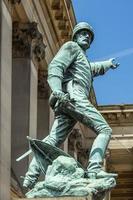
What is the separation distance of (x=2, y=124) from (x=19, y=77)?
6.98 m

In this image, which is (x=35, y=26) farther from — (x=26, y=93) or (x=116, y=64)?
(x=116, y=64)

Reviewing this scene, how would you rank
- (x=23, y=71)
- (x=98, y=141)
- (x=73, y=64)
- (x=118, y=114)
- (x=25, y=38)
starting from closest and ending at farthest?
(x=98, y=141) < (x=73, y=64) < (x=23, y=71) < (x=25, y=38) < (x=118, y=114)

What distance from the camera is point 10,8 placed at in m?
30.4

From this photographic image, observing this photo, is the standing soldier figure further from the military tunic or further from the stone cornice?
the stone cornice

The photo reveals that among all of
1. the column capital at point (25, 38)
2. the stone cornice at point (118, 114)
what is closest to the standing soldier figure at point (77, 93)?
the column capital at point (25, 38)

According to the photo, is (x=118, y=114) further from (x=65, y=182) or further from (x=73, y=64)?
(x=65, y=182)

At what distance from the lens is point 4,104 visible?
91.0 ft

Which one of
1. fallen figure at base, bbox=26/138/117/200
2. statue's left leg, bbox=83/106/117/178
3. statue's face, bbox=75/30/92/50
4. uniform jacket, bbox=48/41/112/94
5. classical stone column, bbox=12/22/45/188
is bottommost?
fallen figure at base, bbox=26/138/117/200

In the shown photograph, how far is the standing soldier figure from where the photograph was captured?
12602 millimetres

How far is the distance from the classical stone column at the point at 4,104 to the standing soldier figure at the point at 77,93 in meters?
13.9

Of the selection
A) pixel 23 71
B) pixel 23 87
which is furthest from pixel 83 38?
pixel 23 71

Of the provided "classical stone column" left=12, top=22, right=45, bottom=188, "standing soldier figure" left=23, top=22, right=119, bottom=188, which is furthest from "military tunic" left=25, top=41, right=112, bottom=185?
"classical stone column" left=12, top=22, right=45, bottom=188

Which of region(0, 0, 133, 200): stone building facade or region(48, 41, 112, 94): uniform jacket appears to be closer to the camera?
region(48, 41, 112, 94): uniform jacket

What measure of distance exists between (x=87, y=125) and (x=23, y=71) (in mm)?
21625
